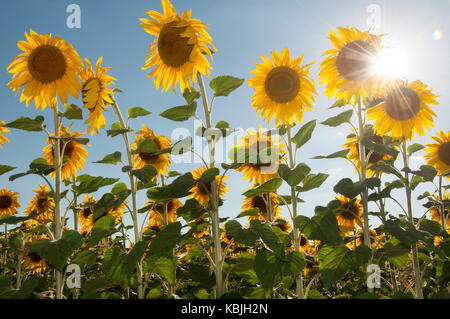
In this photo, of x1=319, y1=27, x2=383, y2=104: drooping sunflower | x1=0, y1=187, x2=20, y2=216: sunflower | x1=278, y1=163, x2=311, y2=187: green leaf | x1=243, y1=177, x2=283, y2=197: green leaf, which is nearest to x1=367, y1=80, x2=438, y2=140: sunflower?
x1=319, y1=27, x2=383, y2=104: drooping sunflower

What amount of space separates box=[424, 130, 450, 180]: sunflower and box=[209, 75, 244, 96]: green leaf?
4.78 metres

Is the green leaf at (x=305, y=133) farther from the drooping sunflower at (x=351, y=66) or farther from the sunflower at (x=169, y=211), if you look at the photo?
the sunflower at (x=169, y=211)

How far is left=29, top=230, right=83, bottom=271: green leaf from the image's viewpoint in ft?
10.2

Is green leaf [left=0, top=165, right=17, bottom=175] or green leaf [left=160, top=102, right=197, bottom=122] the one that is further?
green leaf [left=0, top=165, right=17, bottom=175]

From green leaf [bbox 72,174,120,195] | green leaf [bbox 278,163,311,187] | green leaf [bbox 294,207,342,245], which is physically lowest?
green leaf [bbox 294,207,342,245]

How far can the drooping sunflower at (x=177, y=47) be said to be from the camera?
334cm

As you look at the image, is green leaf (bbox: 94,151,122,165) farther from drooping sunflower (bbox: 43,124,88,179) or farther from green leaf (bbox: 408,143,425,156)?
green leaf (bbox: 408,143,425,156)

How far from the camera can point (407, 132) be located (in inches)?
179

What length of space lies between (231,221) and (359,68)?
2.45m

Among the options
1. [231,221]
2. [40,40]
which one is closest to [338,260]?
[231,221]

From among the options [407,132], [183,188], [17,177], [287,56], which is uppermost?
[287,56]

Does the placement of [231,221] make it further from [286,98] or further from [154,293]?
[286,98]

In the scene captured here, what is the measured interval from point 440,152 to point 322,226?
4.61 m
